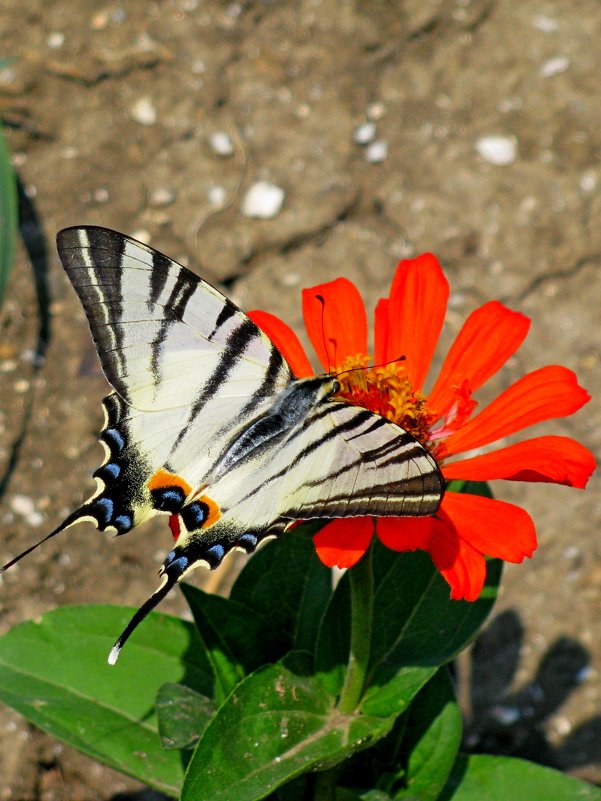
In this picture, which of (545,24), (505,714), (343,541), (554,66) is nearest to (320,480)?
(343,541)

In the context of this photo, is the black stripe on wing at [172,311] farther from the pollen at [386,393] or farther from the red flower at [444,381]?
the pollen at [386,393]

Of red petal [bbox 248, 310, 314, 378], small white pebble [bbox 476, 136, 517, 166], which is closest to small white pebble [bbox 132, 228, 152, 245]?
small white pebble [bbox 476, 136, 517, 166]

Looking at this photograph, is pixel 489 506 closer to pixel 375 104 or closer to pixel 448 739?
pixel 448 739

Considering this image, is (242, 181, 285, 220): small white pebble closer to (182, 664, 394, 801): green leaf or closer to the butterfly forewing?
the butterfly forewing

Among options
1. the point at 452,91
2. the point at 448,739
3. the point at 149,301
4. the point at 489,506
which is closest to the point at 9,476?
the point at 149,301

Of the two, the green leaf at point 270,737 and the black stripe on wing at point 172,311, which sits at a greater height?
the black stripe on wing at point 172,311

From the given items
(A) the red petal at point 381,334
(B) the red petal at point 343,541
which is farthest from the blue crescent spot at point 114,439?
(A) the red petal at point 381,334
